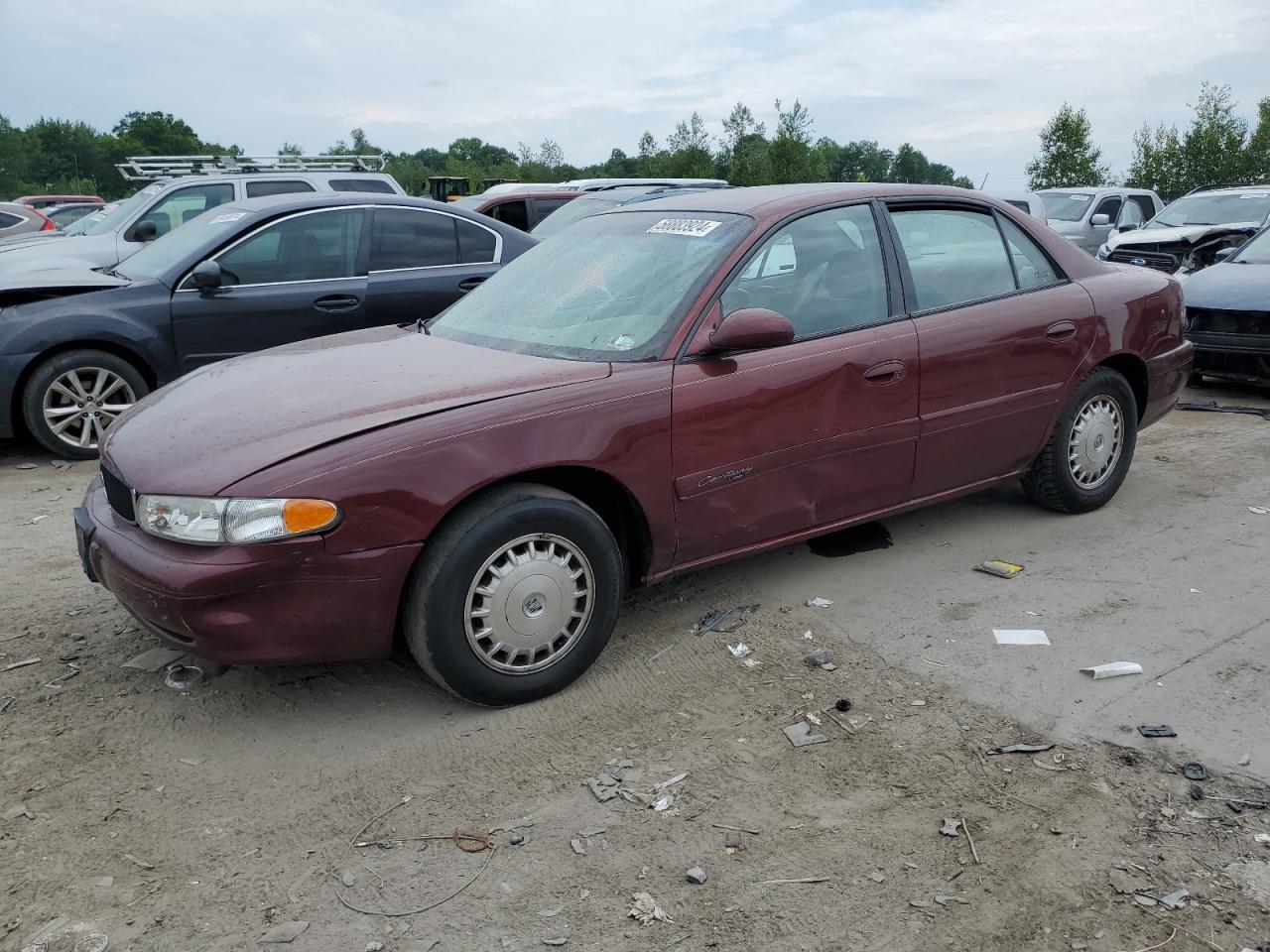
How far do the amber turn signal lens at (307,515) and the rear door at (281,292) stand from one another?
442cm

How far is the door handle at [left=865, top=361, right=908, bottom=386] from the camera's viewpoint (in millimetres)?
4379

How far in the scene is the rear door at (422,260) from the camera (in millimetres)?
7605

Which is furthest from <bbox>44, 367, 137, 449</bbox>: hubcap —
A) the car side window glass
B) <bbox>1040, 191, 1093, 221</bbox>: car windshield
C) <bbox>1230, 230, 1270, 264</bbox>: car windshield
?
<bbox>1040, 191, 1093, 221</bbox>: car windshield

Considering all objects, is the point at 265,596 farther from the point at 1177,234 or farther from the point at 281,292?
the point at 1177,234

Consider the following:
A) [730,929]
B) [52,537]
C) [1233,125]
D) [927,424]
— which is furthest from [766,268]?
[1233,125]

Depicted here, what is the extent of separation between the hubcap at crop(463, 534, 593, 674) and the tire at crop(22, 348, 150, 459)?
460 cm

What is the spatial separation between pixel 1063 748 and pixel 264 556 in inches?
98.1

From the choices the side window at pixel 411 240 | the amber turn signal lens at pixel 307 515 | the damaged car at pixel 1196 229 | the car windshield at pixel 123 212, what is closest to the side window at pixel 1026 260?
the amber turn signal lens at pixel 307 515

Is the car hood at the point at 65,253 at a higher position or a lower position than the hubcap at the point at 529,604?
higher

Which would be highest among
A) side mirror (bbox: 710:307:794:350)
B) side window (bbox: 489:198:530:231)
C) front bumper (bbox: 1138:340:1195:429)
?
side window (bbox: 489:198:530:231)

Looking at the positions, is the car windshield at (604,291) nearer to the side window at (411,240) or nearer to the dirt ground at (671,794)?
the dirt ground at (671,794)

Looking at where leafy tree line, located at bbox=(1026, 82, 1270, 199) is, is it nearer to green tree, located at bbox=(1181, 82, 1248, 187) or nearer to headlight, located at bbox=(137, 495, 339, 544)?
green tree, located at bbox=(1181, 82, 1248, 187)

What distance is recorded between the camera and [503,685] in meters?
3.58

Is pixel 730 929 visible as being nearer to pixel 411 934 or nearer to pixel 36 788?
pixel 411 934
